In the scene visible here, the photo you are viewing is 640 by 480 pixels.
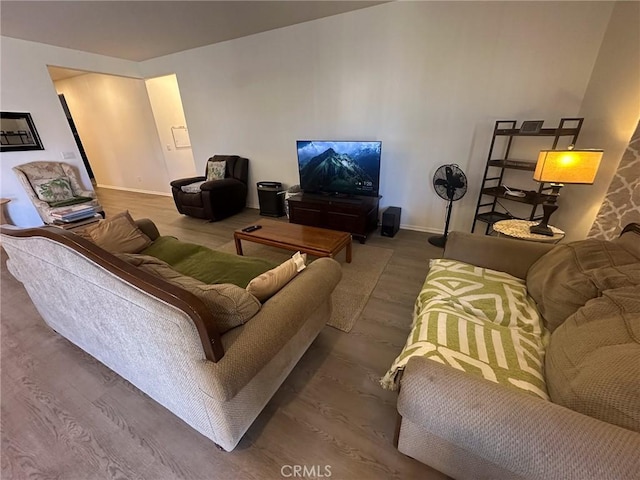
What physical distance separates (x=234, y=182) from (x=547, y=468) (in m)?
4.38

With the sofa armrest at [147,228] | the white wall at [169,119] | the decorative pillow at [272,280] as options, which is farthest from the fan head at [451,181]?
the white wall at [169,119]

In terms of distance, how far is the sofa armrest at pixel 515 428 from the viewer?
2.00 ft

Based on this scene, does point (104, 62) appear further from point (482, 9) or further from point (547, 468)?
point (547, 468)

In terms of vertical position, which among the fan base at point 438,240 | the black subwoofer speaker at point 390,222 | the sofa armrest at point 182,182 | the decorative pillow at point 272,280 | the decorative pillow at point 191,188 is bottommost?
the fan base at point 438,240

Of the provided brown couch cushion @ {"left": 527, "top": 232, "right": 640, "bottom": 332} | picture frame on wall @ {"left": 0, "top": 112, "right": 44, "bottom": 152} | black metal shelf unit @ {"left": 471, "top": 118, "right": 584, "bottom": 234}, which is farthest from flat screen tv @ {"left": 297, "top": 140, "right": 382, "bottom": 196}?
picture frame on wall @ {"left": 0, "top": 112, "right": 44, "bottom": 152}

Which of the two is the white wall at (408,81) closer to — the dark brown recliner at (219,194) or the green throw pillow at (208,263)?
the dark brown recliner at (219,194)

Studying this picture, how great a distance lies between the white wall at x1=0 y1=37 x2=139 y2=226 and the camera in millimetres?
3297

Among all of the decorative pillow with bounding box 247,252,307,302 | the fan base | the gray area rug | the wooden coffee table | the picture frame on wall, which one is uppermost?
the picture frame on wall

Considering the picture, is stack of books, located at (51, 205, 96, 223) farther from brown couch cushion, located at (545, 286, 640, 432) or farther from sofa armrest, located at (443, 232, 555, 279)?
brown couch cushion, located at (545, 286, 640, 432)

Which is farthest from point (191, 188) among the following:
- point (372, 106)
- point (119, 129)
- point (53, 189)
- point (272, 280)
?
point (272, 280)

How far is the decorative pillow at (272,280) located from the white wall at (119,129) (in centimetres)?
546

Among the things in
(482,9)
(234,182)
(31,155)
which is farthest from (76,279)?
(31,155)

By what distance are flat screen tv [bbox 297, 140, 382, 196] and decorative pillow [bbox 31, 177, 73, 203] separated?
10.7ft

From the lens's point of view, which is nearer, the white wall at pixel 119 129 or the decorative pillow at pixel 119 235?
the decorative pillow at pixel 119 235
